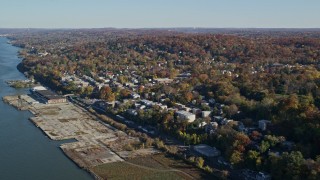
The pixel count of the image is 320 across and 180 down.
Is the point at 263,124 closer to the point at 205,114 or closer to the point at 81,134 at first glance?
the point at 205,114

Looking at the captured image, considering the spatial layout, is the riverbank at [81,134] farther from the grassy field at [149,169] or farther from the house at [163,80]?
the house at [163,80]

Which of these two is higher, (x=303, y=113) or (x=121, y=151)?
(x=303, y=113)

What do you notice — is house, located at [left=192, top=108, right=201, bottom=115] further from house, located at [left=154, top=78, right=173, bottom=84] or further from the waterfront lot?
house, located at [left=154, top=78, right=173, bottom=84]

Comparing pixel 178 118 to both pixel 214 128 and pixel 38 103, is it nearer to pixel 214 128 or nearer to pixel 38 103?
pixel 214 128

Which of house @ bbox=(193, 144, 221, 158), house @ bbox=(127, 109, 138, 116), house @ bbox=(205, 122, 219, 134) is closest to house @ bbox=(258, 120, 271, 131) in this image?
house @ bbox=(205, 122, 219, 134)

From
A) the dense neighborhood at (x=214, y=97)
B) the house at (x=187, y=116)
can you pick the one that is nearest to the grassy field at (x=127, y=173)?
the dense neighborhood at (x=214, y=97)

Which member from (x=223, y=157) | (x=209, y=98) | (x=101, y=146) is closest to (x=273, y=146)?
(x=223, y=157)

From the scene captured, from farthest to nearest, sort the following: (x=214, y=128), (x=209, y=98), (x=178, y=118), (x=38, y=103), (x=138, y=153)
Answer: (x=38, y=103) < (x=209, y=98) < (x=178, y=118) < (x=214, y=128) < (x=138, y=153)
